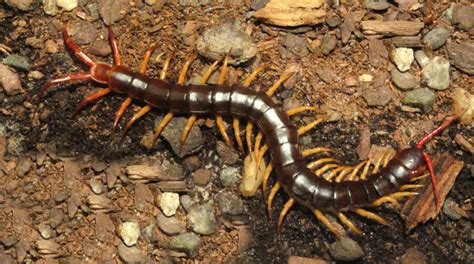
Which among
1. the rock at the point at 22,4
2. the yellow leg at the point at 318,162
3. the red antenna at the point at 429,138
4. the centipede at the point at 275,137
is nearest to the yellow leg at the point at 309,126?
the centipede at the point at 275,137

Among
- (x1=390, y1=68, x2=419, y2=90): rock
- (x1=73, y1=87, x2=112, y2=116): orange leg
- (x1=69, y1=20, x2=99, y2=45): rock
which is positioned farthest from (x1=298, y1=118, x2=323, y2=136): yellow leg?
(x1=69, y1=20, x2=99, y2=45): rock

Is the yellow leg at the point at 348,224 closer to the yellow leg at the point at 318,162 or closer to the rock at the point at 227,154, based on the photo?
the yellow leg at the point at 318,162

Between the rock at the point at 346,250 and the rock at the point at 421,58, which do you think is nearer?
the rock at the point at 346,250

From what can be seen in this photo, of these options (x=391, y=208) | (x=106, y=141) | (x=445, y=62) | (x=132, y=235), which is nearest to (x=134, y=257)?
(x=132, y=235)

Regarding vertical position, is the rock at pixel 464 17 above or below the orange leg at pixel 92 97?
above

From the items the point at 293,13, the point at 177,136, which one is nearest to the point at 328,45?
the point at 293,13

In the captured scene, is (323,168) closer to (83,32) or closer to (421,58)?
(421,58)

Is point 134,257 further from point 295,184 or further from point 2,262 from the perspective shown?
point 295,184

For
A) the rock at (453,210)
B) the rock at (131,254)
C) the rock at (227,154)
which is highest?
the rock at (227,154)

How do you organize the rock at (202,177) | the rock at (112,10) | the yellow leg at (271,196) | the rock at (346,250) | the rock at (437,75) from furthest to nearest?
the rock at (112,10) → the rock at (437,75) → the rock at (202,177) → the yellow leg at (271,196) → the rock at (346,250)
